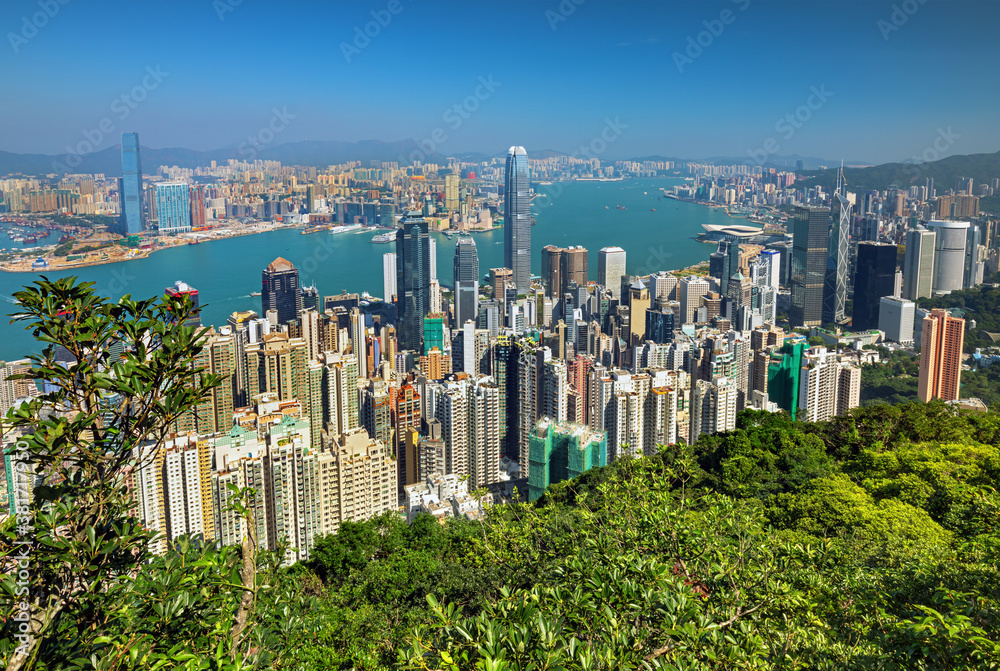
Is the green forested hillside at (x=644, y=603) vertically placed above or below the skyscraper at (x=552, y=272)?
above

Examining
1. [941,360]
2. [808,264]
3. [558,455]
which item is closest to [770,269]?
[808,264]

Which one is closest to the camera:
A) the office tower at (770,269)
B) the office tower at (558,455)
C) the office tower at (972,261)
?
the office tower at (558,455)

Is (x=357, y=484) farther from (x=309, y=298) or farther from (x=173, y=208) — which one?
(x=173, y=208)

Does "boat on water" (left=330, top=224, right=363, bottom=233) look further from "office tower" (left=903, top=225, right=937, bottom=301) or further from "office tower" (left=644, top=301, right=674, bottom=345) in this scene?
"office tower" (left=903, top=225, right=937, bottom=301)

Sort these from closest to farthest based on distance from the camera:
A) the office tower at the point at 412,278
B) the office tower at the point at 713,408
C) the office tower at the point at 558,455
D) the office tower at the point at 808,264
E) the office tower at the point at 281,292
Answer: the office tower at the point at 558,455 → the office tower at the point at 713,408 → the office tower at the point at 281,292 → the office tower at the point at 412,278 → the office tower at the point at 808,264

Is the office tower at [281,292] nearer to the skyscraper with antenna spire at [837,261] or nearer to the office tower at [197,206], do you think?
the office tower at [197,206]

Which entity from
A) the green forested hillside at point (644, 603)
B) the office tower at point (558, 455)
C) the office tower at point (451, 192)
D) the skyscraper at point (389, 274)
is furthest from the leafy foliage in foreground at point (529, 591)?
the office tower at point (451, 192)
